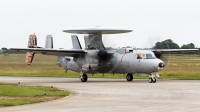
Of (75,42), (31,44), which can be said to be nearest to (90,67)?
(75,42)

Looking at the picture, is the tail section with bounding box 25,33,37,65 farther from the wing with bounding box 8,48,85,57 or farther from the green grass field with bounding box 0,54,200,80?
the green grass field with bounding box 0,54,200,80

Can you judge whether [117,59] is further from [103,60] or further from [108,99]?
[108,99]

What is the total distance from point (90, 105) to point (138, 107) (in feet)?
6.84

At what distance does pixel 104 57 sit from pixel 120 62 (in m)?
1.57

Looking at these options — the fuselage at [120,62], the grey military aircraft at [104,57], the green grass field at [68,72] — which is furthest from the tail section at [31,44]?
the green grass field at [68,72]

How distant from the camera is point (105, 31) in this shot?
136ft

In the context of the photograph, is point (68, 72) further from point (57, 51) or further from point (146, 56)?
point (146, 56)

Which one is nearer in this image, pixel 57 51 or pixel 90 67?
pixel 57 51

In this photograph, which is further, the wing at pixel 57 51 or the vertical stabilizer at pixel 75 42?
the vertical stabilizer at pixel 75 42

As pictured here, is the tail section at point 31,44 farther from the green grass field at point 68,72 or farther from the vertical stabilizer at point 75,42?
the green grass field at point 68,72

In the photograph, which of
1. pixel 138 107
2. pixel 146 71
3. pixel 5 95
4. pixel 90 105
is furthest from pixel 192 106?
pixel 146 71

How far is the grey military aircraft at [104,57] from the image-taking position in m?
39.0

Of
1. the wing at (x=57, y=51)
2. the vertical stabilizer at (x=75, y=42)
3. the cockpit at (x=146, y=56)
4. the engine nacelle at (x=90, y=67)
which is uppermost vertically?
the vertical stabilizer at (x=75, y=42)

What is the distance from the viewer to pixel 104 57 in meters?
41.8
